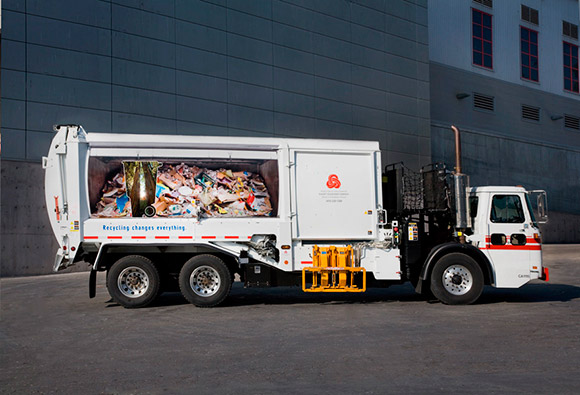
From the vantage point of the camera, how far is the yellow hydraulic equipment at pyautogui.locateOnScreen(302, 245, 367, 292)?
11883 millimetres

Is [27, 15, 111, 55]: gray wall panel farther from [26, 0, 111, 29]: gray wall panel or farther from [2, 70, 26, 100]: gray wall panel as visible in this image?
[2, 70, 26, 100]: gray wall panel

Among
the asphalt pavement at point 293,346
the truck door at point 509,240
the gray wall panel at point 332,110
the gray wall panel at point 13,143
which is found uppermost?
the gray wall panel at point 332,110

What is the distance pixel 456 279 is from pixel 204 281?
5066mm

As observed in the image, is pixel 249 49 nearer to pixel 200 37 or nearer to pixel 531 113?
pixel 200 37

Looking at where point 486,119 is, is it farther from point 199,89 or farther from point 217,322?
point 217,322

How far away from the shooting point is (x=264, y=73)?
2498 centimetres

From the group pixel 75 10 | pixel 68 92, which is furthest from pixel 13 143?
pixel 75 10

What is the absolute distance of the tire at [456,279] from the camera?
1186 centimetres

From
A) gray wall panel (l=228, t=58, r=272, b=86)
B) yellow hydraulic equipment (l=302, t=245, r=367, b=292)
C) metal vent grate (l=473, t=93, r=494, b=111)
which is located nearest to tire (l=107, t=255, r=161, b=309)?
yellow hydraulic equipment (l=302, t=245, r=367, b=292)

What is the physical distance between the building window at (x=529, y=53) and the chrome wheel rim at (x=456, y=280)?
28869 mm

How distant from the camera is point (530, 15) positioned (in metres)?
37.3

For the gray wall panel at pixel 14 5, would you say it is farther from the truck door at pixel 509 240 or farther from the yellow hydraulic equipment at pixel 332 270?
the truck door at pixel 509 240

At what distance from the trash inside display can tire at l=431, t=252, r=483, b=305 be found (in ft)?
12.0

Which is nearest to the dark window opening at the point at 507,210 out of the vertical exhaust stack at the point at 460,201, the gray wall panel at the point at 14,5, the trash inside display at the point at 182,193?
the vertical exhaust stack at the point at 460,201
